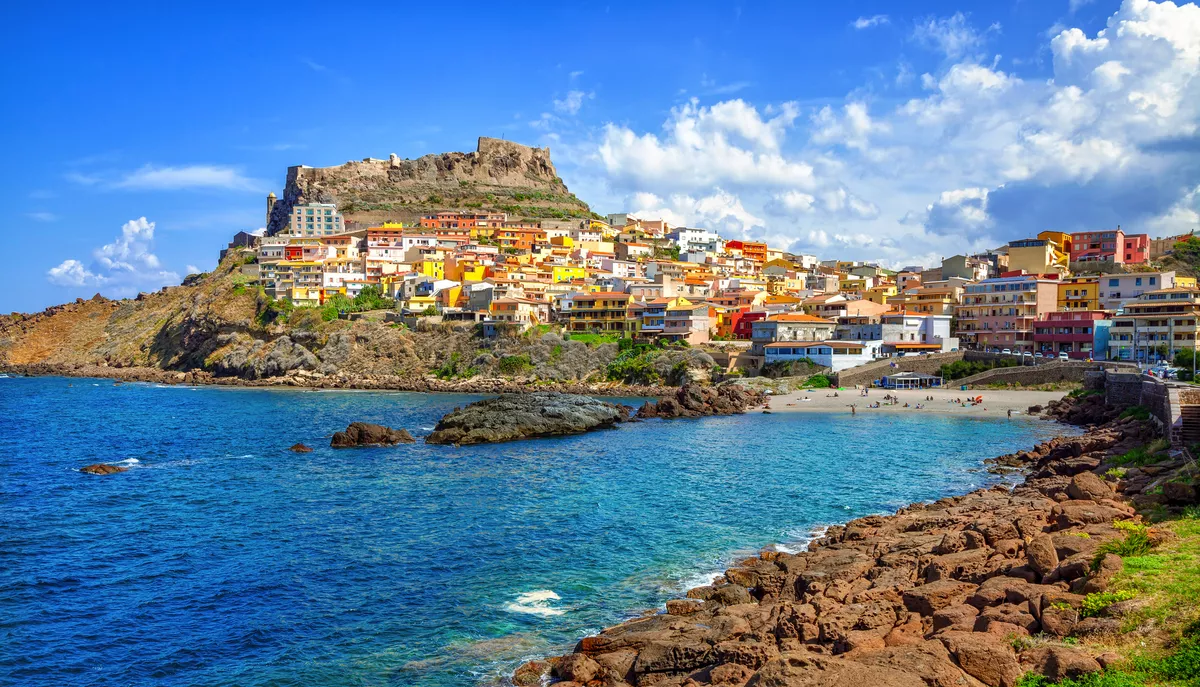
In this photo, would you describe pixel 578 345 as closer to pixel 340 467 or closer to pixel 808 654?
pixel 340 467

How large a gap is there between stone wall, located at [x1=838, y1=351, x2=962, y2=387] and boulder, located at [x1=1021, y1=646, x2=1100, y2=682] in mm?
60047

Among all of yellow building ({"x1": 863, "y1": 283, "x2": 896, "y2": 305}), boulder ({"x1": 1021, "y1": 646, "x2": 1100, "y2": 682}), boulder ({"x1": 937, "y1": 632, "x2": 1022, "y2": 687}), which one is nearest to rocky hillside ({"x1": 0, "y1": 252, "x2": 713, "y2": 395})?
yellow building ({"x1": 863, "y1": 283, "x2": 896, "y2": 305})

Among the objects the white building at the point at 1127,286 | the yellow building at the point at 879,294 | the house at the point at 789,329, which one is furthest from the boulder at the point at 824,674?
the yellow building at the point at 879,294

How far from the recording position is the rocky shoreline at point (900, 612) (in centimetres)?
1020

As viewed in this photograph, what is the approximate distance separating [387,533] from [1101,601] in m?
19.9

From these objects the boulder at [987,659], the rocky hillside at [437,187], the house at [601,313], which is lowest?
the boulder at [987,659]

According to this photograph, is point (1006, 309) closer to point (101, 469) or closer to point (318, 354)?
point (318, 354)

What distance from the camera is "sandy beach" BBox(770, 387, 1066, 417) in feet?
182

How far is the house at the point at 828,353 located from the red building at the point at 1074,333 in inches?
598

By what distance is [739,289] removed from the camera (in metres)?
101

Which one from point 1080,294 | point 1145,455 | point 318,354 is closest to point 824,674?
point 1145,455

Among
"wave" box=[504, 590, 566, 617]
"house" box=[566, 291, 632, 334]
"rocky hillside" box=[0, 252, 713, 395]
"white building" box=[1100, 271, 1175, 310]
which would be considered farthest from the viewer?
"house" box=[566, 291, 632, 334]

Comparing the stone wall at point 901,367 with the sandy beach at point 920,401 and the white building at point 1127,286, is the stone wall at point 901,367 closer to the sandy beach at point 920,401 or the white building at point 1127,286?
the sandy beach at point 920,401

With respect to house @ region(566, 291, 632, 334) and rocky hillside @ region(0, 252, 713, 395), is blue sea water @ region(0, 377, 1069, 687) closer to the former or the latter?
rocky hillside @ region(0, 252, 713, 395)
